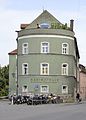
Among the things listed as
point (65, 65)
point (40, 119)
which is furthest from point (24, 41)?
point (40, 119)

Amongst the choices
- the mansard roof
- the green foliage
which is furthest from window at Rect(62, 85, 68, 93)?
the green foliage

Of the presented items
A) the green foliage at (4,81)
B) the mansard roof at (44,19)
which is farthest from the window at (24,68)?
the green foliage at (4,81)

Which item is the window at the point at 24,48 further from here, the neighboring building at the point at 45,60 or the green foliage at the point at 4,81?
the green foliage at the point at 4,81

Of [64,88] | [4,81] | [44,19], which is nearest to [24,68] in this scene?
[64,88]

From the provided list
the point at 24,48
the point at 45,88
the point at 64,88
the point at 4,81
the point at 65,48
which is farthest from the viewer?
the point at 4,81

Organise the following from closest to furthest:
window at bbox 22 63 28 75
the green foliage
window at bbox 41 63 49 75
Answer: window at bbox 41 63 49 75, window at bbox 22 63 28 75, the green foliage

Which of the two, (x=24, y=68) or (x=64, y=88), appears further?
(x=24, y=68)

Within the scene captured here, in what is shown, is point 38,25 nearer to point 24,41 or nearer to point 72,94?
point 24,41

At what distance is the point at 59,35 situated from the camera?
70.4m

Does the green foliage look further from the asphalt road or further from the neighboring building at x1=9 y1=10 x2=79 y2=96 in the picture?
the asphalt road

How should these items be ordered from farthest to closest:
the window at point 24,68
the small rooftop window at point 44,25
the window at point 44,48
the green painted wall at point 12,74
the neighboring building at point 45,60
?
the green painted wall at point 12,74, the small rooftop window at point 44,25, the window at point 24,68, the window at point 44,48, the neighboring building at point 45,60

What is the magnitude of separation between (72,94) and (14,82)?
14.4m

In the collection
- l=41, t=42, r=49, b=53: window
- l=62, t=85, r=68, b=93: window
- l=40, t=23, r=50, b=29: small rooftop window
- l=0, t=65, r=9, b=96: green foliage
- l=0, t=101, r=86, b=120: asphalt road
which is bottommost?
l=0, t=101, r=86, b=120: asphalt road

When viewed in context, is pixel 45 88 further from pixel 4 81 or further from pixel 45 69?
pixel 4 81
